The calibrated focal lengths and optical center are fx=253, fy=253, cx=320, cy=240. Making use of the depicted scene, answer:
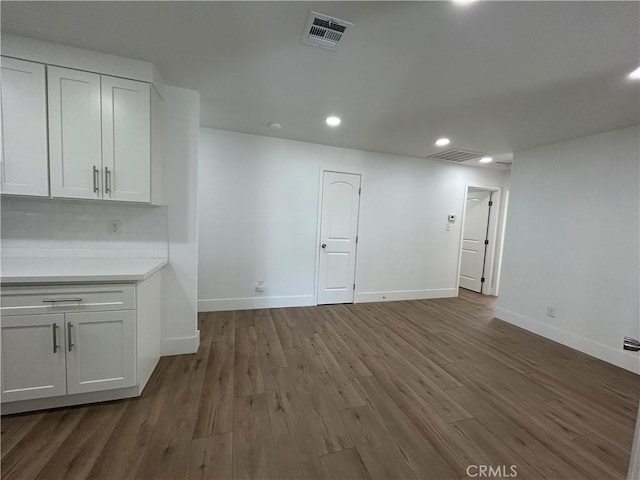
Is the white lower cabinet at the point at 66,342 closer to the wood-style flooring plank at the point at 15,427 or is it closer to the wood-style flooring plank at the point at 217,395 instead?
the wood-style flooring plank at the point at 15,427

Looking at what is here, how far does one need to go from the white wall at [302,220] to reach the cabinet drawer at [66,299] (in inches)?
68.4

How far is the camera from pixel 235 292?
369 cm

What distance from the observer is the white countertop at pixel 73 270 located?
1.61 m

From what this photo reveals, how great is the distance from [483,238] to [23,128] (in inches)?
261

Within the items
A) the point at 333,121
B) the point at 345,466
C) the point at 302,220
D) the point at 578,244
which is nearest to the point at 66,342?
the point at 345,466

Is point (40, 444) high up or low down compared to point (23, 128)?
down

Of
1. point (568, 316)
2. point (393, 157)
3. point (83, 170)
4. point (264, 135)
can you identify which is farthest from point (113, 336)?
point (568, 316)

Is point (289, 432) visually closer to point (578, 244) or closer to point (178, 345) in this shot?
point (178, 345)

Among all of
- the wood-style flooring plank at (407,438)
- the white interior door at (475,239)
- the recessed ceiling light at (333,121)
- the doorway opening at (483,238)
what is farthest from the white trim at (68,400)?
the white interior door at (475,239)

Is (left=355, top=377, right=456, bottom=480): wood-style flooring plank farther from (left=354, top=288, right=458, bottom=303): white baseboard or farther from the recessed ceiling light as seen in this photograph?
the recessed ceiling light

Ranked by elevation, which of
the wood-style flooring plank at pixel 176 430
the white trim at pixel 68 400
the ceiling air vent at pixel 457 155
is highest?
the ceiling air vent at pixel 457 155

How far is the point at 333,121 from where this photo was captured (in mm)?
3008

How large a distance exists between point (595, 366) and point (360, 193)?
3455 millimetres

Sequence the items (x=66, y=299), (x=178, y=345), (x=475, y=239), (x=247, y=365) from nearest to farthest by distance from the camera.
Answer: (x=66, y=299) < (x=247, y=365) < (x=178, y=345) < (x=475, y=239)
